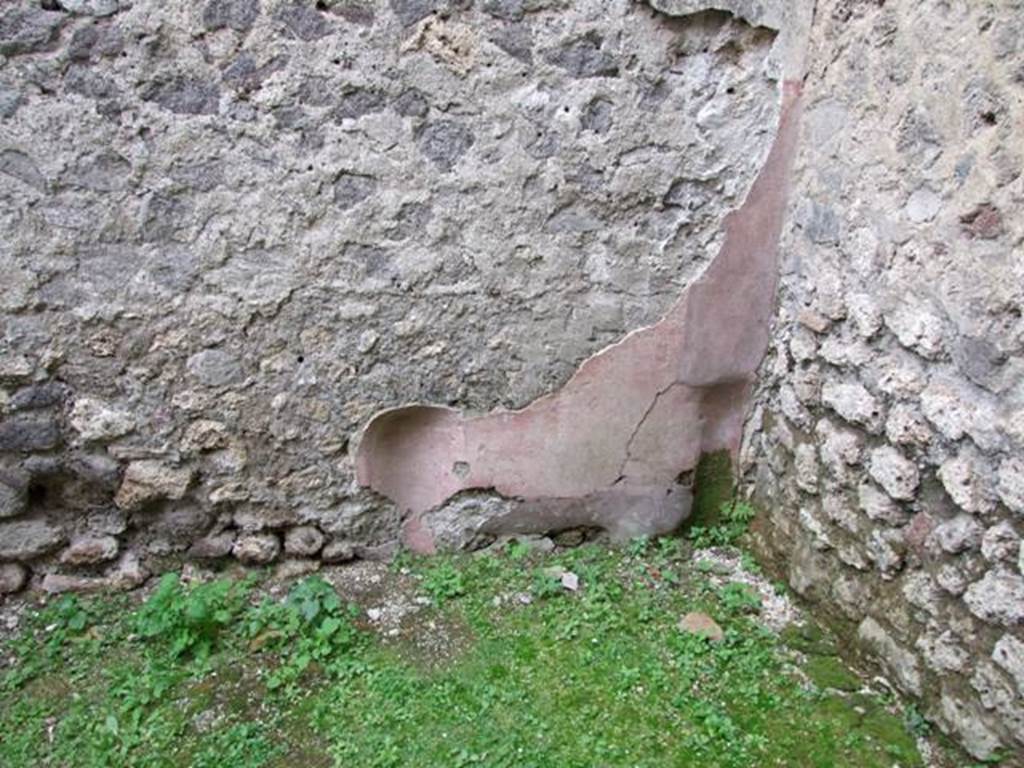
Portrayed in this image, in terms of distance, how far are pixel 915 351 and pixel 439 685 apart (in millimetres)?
1542

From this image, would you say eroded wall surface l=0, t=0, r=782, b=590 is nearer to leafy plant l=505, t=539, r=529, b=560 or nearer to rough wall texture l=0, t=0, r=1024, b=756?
rough wall texture l=0, t=0, r=1024, b=756

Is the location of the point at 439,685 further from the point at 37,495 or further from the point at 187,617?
the point at 37,495

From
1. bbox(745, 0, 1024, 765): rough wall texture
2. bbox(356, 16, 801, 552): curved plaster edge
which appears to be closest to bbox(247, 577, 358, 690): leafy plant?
bbox(356, 16, 801, 552): curved plaster edge

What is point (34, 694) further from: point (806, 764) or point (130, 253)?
point (806, 764)

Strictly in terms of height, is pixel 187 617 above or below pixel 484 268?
below

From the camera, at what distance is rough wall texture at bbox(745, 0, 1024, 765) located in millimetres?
1742

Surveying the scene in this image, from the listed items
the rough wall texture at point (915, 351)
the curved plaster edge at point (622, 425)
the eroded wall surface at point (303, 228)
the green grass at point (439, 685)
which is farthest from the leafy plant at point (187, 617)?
the rough wall texture at point (915, 351)

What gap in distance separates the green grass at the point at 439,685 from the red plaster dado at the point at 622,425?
0.90 ft

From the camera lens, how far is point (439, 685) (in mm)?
2215

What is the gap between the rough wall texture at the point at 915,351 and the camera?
5.72 feet

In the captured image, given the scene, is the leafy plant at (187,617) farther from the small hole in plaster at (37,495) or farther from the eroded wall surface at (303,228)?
the small hole in plaster at (37,495)

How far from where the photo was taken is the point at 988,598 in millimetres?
1793

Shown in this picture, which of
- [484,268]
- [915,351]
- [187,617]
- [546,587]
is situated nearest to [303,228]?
[484,268]

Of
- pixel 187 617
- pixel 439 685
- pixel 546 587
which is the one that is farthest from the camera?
pixel 546 587
